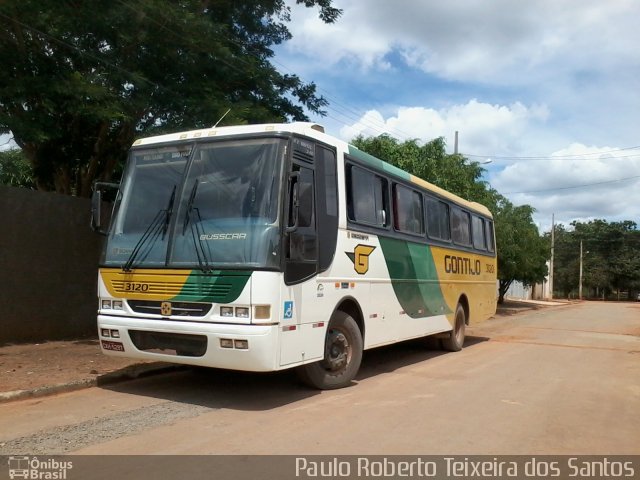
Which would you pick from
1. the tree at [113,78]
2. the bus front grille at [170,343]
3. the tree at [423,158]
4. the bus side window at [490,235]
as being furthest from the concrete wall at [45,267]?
the tree at [423,158]

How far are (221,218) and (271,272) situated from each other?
0.88 meters

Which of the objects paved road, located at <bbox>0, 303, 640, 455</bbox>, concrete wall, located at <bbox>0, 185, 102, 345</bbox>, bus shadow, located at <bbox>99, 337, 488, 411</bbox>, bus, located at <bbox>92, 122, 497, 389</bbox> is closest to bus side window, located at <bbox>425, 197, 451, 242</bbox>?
paved road, located at <bbox>0, 303, 640, 455</bbox>

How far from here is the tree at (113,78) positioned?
9.77 metres

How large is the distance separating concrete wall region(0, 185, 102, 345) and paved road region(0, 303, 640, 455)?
10.2ft

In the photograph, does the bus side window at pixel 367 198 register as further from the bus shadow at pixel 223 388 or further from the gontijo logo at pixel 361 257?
the bus shadow at pixel 223 388

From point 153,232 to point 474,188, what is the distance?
18.1m

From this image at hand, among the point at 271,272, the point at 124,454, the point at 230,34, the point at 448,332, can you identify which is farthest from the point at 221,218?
the point at 230,34

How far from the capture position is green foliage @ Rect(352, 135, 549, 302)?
21.1 meters

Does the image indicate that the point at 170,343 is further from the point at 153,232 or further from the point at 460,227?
the point at 460,227

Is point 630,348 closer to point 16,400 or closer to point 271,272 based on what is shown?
point 271,272

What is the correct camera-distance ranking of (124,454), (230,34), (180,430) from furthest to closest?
(230,34)
(180,430)
(124,454)

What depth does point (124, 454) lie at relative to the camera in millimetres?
4887

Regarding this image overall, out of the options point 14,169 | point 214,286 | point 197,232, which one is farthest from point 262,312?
point 14,169

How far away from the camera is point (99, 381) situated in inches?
296
